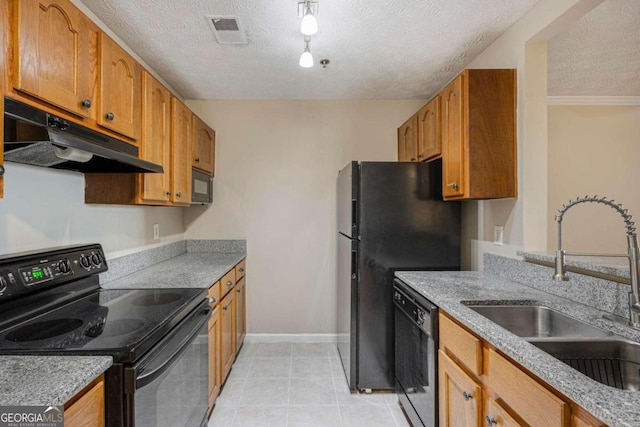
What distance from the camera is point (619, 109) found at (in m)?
3.09

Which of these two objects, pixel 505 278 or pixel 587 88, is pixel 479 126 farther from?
pixel 587 88

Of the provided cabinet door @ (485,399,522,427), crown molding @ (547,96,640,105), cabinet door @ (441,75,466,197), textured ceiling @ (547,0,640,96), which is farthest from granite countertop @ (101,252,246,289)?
crown molding @ (547,96,640,105)

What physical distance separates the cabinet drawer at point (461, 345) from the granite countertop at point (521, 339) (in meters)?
0.06

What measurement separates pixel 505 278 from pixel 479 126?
923 millimetres

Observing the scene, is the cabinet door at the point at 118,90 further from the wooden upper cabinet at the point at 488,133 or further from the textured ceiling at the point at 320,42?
the wooden upper cabinet at the point at 488,133

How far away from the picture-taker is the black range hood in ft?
3.37

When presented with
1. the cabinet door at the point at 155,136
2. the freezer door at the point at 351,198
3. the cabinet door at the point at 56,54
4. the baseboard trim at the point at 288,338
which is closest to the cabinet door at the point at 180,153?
the cabinet door at the point at 155,136

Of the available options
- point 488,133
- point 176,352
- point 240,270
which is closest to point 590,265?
point 488,133

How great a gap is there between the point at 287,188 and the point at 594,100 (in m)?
3.07

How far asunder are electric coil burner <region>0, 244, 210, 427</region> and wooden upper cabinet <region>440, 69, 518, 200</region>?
5.41 ft

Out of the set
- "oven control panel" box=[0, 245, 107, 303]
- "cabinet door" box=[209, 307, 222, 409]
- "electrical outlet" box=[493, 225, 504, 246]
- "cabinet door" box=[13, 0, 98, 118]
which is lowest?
"cabinet door" box=[209, 307, 222, 409]

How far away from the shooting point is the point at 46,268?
1.38 m

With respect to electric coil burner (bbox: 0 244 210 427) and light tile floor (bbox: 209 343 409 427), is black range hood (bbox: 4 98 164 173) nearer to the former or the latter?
electric coil burner (bbox: 0 244 210 427)

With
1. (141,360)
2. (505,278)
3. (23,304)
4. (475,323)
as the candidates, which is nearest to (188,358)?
(141,360)
